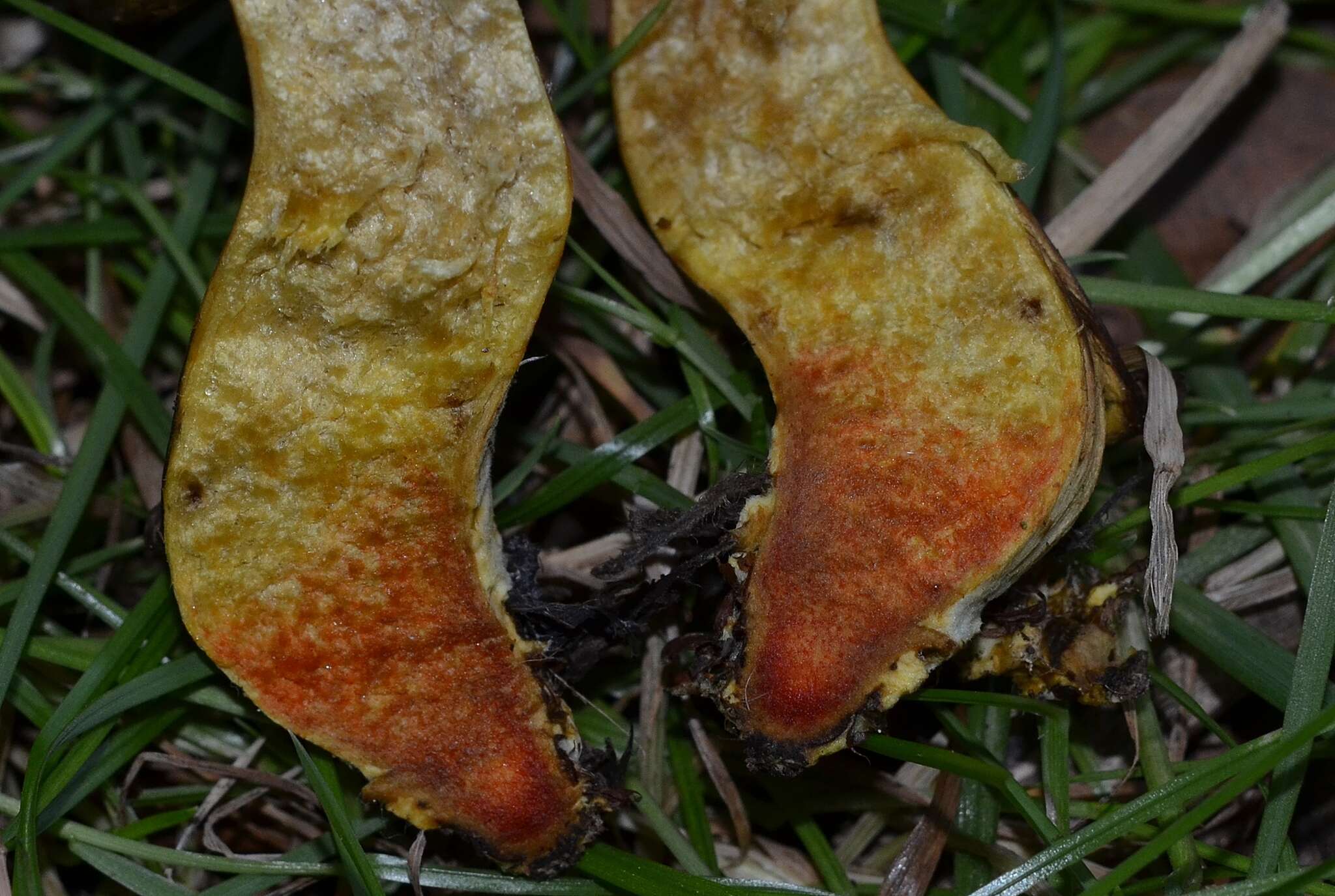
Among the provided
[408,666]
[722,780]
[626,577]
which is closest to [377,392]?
[408,666]

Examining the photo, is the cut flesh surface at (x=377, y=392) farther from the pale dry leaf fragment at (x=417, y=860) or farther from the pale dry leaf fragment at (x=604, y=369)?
the pale dry leaf fragment at (x=604, y=369)

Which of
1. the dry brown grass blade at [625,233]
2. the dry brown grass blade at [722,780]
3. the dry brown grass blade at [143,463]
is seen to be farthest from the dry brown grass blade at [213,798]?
the dry brown grass blade at [625,233]

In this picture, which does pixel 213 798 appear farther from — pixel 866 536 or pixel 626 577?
pixel 866 536

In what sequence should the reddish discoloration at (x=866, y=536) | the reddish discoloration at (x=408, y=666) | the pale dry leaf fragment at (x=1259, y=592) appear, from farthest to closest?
the pale dry leaf fragment at (x=1259, y=592)
the reddish discoloration at (x=408, y=666)
the reddish discoloration at (x=866, y=536)

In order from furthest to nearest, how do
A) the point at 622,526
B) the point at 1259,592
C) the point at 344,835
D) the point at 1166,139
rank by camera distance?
the point at 1166,139 < the point at 622,526 < the point at 1259,592 < the point at 344,835

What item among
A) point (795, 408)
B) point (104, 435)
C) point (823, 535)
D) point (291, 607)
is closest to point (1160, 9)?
point (795, 408)

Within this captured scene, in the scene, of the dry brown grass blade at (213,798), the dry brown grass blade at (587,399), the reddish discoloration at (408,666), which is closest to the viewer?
the reddish discoloration at (408,666)

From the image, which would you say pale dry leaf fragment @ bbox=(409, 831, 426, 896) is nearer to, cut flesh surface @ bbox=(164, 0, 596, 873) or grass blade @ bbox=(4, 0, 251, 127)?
cut flesh surface @ bbox=(164, 0, 596, 873)
